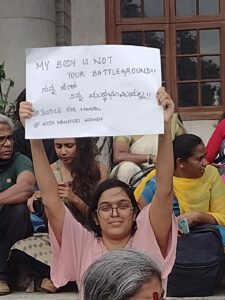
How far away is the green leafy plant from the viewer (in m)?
7.25

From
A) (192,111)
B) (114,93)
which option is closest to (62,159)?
(114,93)

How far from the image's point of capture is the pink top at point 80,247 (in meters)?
3.47

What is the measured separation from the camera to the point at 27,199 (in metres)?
5.31

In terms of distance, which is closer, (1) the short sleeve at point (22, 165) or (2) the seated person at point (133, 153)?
(1) the short sleeve at point (22, 165)

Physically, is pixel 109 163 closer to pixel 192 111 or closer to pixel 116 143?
pixel 116 143

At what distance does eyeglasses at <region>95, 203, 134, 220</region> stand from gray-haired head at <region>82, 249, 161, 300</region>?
1245 millimetres

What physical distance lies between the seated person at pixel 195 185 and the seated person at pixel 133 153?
1.09m

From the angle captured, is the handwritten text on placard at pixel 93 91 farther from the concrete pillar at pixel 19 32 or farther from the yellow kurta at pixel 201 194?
the concrete pillar at pixel 19 32

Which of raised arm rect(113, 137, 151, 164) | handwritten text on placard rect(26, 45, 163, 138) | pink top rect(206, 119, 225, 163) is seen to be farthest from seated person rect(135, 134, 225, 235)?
handwritten text on placard rect(26, 45, 163, 138)

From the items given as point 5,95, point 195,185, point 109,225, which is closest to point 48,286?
point 195,185

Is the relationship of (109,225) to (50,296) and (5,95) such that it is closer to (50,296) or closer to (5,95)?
(50,296)

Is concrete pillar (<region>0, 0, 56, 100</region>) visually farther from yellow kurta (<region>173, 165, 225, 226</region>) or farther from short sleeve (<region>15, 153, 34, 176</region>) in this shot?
yellow kurta (<region>173, 165, 225, 226</region>)

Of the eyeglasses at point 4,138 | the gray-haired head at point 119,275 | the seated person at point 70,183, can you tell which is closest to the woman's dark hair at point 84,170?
the seated person at point 70,183

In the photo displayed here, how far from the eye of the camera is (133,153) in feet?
22.5
